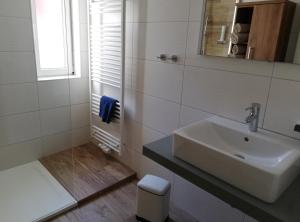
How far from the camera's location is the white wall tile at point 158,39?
170cm

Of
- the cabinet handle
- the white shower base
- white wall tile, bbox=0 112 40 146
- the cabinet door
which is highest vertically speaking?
the cabinet door

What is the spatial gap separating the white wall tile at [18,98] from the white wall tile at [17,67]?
58 mm

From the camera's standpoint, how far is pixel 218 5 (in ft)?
4.74

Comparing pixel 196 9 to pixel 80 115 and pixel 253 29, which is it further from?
pixel 80 115

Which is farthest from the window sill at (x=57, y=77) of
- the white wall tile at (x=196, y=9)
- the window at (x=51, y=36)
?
the white wall tile at (x=196, y=9)

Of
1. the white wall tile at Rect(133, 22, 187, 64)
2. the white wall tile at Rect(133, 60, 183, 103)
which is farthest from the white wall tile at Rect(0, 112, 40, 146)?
the white wall tile at Rect(133, 22, 187, 64)

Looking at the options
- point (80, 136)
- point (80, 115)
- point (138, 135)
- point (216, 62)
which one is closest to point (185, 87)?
point (216, 62)

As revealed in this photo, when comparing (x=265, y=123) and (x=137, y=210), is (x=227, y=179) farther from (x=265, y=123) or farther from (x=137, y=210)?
(x=137, y=210)

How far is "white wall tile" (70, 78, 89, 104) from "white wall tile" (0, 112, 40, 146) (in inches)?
17.1

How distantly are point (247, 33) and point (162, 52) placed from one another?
687 millimetres

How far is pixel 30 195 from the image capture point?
202 centimetres

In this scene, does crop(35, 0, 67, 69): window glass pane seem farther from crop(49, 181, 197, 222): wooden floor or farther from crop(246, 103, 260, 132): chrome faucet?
crop(246, 103, 260, 132): chrome faucet

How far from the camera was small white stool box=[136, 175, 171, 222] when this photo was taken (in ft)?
5.76

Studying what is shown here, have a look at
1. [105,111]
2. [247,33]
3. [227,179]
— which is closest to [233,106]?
[247,33]
